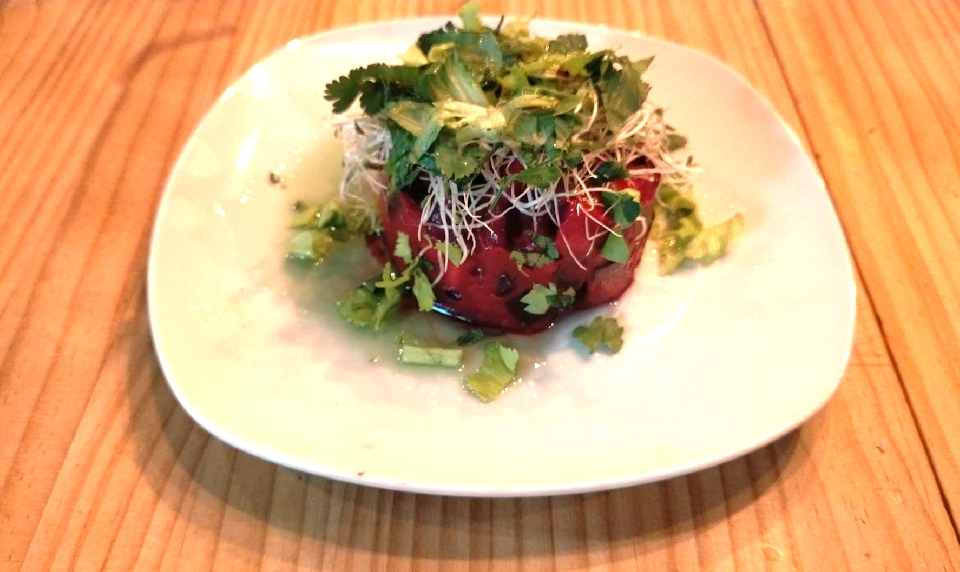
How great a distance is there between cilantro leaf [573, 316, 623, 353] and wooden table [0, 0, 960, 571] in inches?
9.3

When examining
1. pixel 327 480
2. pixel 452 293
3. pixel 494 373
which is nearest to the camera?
pixel 327 480

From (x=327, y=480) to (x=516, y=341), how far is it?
0.38 meters

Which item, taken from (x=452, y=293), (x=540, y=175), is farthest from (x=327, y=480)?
(x=540, y=175)

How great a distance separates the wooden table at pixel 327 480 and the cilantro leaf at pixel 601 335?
0.24 meters

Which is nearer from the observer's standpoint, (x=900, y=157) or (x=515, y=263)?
(x=515, y=263)

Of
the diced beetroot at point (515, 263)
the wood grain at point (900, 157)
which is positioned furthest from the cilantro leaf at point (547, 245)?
the wood grain at point (900, 157)

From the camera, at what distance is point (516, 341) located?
3.95 feet

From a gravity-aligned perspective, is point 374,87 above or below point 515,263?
above

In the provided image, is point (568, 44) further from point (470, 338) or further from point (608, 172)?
point (470, 338)

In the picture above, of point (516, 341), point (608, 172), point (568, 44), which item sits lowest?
point (516, 341)

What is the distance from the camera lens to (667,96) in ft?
4.85

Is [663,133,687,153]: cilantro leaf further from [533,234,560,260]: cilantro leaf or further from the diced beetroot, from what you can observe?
[533,234,560,260]: cilantro leaf

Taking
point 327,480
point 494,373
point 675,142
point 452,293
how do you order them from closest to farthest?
point 327,480, point 494,373, point 452,293, point 675,142

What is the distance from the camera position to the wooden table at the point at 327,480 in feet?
3.06
